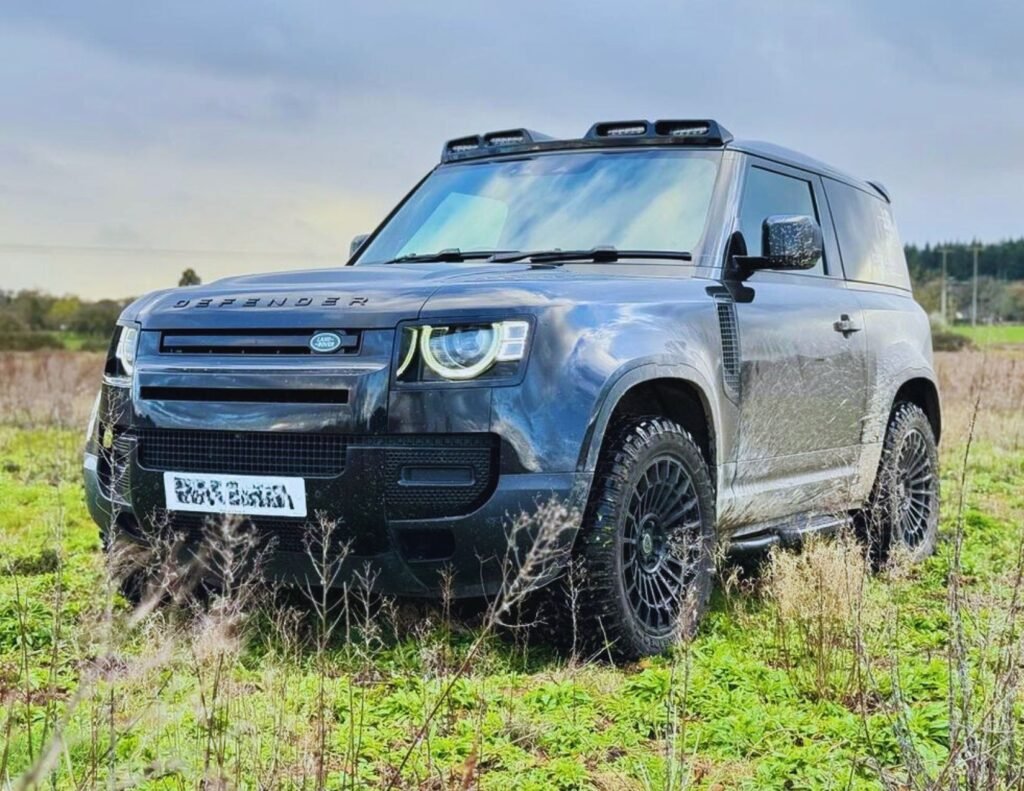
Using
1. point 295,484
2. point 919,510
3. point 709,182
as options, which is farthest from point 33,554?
point 919,510

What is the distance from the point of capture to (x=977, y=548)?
264 inches

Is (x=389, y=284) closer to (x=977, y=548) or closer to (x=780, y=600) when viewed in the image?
(x=780, y=600)

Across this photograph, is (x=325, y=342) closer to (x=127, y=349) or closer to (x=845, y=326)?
(x=127, y=349)

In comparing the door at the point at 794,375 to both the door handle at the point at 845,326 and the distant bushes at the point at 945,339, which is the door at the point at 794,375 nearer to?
the door handle at the point at 845,326

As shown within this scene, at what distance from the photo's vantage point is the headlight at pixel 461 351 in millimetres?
3725

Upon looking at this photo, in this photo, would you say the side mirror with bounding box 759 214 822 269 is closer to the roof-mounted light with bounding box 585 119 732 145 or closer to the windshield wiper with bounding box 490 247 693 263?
the windshield wiper with bounding box 490 247 693 263

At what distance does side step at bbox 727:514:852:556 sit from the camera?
16.6ft

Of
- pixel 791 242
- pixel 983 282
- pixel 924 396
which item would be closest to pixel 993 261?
pixel 983 282

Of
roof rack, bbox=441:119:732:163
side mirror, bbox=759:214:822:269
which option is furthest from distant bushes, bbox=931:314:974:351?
side mirror, bbox=759:214:822:269

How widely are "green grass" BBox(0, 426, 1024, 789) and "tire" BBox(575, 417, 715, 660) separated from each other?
0.49ft

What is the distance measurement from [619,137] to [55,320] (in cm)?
2744

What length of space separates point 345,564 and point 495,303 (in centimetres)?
100

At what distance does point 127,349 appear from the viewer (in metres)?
4.35

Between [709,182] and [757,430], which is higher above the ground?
[709,182]
